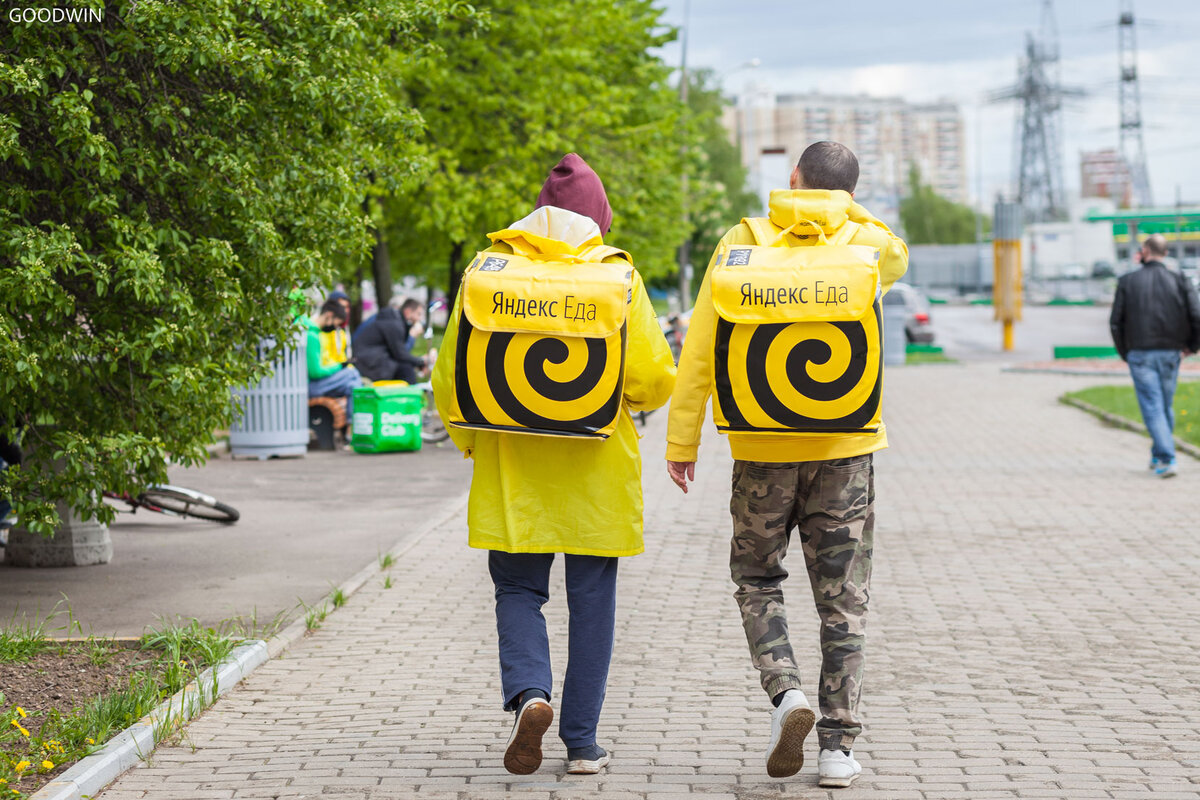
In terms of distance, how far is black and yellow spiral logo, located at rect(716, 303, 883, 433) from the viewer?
4180mm

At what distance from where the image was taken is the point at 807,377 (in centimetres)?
420

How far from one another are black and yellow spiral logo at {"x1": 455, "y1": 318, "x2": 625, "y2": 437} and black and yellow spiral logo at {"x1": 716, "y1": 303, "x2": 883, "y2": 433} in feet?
1.23

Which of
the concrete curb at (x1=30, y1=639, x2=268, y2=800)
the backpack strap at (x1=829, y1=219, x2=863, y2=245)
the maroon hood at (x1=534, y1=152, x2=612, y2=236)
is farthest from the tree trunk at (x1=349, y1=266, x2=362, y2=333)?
the backpack strap at (x1=829, y1=219, x2=863, y2=245)

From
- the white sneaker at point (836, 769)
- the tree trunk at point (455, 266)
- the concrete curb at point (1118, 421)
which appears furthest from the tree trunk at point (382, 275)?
the white sneaker at point (836, 769)

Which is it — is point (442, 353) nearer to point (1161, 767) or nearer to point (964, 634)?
point (1161, 767)

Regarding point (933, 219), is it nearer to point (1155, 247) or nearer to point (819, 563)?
point (1155, 247)

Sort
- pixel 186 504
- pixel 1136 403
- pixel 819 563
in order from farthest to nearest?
1. pixel 1136 403
2. pixel 186 504
3. pixel 819 563

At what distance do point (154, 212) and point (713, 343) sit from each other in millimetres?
3585

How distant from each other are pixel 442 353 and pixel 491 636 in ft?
7.64

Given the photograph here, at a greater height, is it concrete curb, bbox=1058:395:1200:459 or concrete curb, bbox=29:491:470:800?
concrete curb, bbox=29:491:470:800

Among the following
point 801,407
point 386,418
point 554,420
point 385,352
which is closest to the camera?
point 801,407

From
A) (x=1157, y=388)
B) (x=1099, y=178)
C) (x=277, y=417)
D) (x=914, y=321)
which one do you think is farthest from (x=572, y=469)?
(x=1099, y=178)

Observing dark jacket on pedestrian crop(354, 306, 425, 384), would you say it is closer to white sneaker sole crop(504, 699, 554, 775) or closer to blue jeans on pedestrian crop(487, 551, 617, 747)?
blue jeans on pedestrian crop(487, 551, 617, 747)

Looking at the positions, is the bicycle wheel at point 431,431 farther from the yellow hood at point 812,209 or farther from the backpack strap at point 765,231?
the yellow hood at point 812,209
